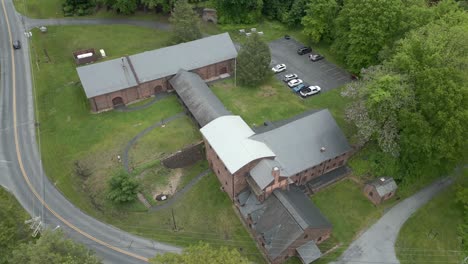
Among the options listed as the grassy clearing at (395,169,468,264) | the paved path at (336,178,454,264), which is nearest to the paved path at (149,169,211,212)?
the paved path at (336,178,454,264)

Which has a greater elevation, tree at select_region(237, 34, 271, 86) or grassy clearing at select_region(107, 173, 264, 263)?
tree at select_region(237, 34, 271, 86)

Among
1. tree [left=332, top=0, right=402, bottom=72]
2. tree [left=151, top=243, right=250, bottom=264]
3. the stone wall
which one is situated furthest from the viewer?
tree [left=332, top=0, right=402, bottom=72]

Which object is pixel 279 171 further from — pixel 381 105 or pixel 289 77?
pixel 289 77

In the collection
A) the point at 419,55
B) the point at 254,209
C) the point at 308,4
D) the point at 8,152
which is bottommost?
the point at 8,152

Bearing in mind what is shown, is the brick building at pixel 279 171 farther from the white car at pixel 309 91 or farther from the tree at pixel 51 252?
the tree at pixel 51 252

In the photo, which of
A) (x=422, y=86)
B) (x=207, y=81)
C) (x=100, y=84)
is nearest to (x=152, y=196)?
(x=100, y=84)

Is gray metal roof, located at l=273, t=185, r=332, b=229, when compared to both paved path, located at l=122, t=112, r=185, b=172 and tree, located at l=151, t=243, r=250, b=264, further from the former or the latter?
paved path, located at l=122, t=112, r=185, b=172

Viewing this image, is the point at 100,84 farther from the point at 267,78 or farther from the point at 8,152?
the point at 267,78
